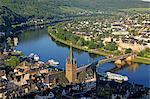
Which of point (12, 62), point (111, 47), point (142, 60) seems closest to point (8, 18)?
point (111, 47)

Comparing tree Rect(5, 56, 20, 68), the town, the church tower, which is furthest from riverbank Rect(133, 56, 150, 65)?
the church tower

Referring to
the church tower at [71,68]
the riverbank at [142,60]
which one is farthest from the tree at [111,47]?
the church tower at [71,68]

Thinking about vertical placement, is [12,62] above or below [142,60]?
above

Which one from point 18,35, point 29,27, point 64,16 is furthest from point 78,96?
point 64,16

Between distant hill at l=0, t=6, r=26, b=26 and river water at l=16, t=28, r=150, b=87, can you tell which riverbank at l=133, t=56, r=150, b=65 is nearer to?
river water at l=16, t=28, r=150, b=87

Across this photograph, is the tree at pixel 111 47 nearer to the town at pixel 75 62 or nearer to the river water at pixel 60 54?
the town at pixel 75 62

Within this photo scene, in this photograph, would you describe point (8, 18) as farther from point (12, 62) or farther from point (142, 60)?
point (12, 62)

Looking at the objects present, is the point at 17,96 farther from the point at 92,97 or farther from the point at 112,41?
the point at 112,41
